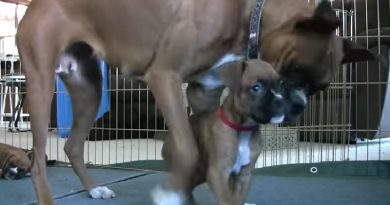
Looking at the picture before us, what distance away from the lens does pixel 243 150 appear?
1.31 meters

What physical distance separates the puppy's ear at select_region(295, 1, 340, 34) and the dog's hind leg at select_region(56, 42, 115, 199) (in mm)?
776

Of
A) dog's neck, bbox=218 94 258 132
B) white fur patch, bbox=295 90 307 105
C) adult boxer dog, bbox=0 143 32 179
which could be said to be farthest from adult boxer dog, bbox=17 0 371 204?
adult boxer dog, bbox=0 143 32 179

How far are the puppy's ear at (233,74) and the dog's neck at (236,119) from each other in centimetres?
4

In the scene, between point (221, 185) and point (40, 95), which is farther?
point (40, 95)

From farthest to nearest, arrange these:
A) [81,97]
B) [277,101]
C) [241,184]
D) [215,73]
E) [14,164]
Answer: [14,164], [81,97], [215,73], [241,184], [277,101]

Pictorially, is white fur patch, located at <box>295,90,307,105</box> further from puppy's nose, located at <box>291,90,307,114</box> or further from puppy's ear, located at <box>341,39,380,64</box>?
puppy's ear, located at <box>341,39,380,64</box>

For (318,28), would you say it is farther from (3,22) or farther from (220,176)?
(3,22)

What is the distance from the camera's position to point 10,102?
5.04 meters

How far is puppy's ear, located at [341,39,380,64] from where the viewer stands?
1487mm

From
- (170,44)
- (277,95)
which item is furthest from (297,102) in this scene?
(170,44)

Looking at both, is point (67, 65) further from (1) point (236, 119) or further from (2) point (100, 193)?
(1) point (236, 119)

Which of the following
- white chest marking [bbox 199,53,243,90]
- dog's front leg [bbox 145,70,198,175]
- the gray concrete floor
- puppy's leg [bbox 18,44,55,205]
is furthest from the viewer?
the gray concrete floor

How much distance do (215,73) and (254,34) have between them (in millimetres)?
153

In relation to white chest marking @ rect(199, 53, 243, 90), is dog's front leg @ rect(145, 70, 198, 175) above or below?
below
